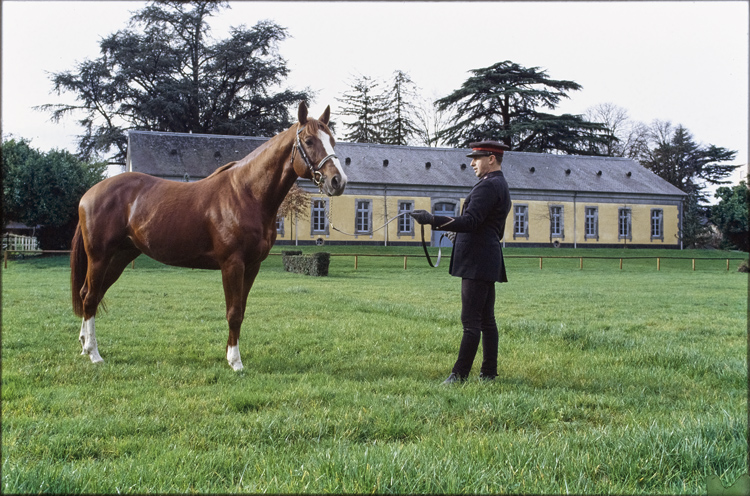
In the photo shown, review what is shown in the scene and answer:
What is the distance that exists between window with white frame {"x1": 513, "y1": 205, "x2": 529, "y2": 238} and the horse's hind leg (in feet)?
133

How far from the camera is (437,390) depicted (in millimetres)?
4422

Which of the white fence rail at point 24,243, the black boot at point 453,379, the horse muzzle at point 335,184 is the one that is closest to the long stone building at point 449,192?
the white fence rail at point 24,243

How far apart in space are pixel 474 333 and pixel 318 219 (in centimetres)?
3626

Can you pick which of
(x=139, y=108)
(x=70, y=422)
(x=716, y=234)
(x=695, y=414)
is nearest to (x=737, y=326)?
(x=695, y=414)

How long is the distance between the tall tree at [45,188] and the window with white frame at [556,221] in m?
33.3

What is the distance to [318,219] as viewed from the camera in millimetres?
40750

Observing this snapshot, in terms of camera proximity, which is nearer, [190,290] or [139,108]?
[190,290]

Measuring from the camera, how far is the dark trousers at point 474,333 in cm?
494

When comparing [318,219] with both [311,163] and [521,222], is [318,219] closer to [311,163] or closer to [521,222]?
[521,222]

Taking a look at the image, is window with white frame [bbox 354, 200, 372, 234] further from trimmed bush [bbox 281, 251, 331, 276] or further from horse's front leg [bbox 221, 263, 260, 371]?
horse's front leg [bbox 221, 263, 260, 371]

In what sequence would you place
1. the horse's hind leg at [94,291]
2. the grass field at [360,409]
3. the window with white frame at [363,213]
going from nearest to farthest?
the grass field at [360,409]
the horse's hind leg at [94,291]
the window with white frame at [363,213]

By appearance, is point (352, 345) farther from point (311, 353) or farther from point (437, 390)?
point (437, 390)

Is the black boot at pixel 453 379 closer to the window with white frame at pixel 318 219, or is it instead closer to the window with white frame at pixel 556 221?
the window with white frame at pixel 318 219

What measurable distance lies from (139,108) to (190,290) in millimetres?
31729
